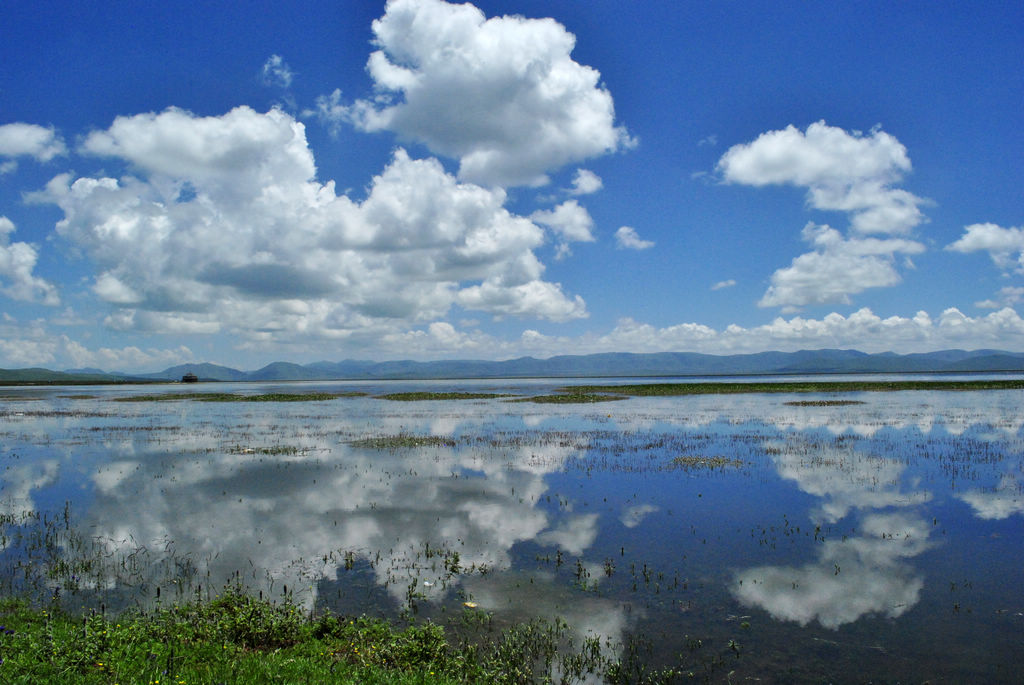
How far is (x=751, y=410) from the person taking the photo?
6238cm

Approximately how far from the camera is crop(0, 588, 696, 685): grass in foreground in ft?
29.7

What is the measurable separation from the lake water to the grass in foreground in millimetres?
986

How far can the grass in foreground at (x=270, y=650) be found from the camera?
906 centimetres

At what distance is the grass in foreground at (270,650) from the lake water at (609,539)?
986 mm

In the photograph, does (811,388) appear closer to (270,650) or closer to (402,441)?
(402,441)

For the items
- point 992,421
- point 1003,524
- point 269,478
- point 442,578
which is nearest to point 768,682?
point 442,578

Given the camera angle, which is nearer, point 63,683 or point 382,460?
point 63,683

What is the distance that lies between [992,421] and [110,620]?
197ft

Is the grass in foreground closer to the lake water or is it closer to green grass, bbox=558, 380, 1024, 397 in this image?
the lake water

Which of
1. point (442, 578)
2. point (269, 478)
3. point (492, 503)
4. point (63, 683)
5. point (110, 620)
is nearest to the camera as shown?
point (63, 683)

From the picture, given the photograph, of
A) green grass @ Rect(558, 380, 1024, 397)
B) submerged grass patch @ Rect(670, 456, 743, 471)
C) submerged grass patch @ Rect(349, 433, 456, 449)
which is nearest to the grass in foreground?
submerged grass patch @ Rect(670, 456, 743, 471)

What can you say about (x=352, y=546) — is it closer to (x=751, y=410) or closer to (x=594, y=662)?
(x=594, y=662)

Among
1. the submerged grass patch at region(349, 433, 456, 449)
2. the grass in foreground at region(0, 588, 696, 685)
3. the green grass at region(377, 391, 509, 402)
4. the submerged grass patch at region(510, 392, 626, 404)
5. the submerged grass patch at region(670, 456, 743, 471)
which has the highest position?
the grass in foreground at region(0, 588, 696, 685)

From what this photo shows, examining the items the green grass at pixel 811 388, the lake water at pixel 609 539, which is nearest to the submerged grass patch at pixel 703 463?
the lake water at pixel 609 539
